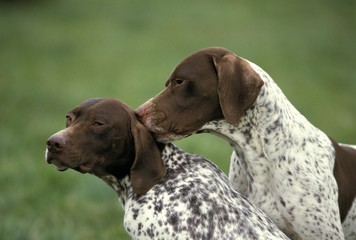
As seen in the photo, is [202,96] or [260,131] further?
[260,131]

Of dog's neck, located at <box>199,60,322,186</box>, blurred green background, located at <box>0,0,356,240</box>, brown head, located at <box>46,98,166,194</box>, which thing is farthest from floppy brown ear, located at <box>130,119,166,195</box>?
blurred green background, located at <box>0,0,356,240</box>

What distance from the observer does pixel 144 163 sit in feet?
18.1

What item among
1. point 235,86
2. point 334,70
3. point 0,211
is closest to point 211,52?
point 235,86

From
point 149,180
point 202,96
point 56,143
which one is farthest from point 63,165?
point 202,96

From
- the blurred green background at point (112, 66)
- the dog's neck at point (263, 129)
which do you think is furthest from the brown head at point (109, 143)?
the blurred green background at point (112, 66)

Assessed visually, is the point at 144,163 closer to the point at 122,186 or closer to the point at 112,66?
the point at 122,186

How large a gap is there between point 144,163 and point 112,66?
43.9ft

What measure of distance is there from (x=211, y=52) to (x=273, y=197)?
1.17 meters

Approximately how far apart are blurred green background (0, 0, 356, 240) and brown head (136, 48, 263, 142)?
220cm

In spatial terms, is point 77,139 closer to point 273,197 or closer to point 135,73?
point 273,197

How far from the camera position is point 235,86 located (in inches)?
216

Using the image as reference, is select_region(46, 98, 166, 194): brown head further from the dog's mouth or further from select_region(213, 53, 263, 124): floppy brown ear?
select_region(213, 53, 263, 124): floppy brown ear

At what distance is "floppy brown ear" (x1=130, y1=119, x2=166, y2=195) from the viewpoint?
5.48 meters

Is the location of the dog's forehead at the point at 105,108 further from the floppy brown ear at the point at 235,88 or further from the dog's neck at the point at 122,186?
the floppy brown ear at the point at 235,88
